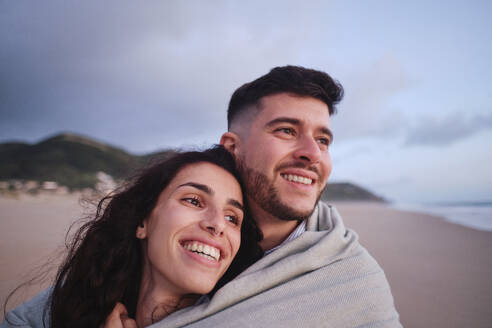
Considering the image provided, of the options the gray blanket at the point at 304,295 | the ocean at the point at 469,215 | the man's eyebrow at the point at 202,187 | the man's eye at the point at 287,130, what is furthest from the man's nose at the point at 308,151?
the ocean at the point at 469,215

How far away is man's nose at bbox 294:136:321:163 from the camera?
2223 millimetres

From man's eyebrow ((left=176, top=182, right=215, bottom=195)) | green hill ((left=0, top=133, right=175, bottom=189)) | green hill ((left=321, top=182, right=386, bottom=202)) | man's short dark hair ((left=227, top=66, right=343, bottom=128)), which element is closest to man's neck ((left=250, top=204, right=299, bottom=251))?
man's eyebrow ((left=176, top=182, right=215, bottom=195))

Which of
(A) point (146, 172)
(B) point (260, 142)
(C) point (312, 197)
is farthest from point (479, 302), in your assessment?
(A) point (146, 172)

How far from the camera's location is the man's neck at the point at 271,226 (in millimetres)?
2342

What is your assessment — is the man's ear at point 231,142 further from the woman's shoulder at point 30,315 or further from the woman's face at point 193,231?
the woman's shoulder at point 30,315

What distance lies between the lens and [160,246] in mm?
1606

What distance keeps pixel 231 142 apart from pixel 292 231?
100cm

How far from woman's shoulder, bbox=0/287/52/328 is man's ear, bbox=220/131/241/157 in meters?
1.81

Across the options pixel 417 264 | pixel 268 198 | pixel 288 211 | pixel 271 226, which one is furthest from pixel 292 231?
pixel 417 264

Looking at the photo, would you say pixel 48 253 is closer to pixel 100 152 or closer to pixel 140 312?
pixel 140 312

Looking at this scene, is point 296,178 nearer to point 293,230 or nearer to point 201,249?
point 293,230

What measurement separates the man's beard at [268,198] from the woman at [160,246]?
220 millimetres

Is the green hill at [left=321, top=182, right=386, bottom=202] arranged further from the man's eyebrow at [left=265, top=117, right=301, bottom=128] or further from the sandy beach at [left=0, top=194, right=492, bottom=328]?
the man's eyebrow at [left=265, top=117, right=301, bottom=128]

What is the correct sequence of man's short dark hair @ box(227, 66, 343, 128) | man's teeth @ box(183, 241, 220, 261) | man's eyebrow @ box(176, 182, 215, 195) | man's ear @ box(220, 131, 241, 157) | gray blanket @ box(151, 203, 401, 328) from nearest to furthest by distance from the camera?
1. gray blanket @ box(151, 203, 401, 328)
2. man's teeth @ box(183, 241, 220, 261)
3. man's eyebrow @ box(176, 182, 215, 195)
4. man's short dark hair @ box(227, 66, 343, 128)
5. man's ear @ box(220, 131, 241, 157)
